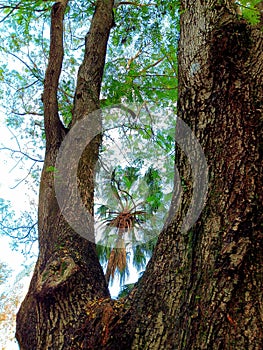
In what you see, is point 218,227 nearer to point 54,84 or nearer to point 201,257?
point 201,257

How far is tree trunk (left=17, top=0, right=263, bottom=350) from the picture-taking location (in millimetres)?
1420

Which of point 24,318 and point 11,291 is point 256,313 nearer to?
point 24,318

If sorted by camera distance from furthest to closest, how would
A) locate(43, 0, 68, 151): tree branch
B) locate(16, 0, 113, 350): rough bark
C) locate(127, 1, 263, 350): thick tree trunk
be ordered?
locate(43, 0, 68, 151): tree branch < locate(16, 0, 113, 350): rough bark < locate(127, 1, 263, 350): thick tree trunk

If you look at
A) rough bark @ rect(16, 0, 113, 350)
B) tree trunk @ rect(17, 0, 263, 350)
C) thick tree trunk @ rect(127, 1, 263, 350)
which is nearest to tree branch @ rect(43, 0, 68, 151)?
rough bark @ rect(16, 0, 113, 350)

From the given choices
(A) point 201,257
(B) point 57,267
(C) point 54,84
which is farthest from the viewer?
(C) point 54,84

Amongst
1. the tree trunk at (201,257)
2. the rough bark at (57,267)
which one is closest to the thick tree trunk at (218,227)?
the tree trunk at (201,257)

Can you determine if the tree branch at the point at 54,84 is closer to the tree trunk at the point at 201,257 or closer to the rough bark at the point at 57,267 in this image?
the rough bark at the point at 57,267

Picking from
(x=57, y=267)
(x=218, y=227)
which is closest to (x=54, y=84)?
(x=57, y=267)

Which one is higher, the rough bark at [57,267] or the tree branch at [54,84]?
the tree branch at [54,84]

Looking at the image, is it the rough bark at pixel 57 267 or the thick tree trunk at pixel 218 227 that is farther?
the rough bark at pixel 57 267

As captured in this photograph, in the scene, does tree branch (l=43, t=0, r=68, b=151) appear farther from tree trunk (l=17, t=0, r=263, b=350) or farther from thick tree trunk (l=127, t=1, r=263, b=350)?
thick tree trunk (l=127, t=1, r=263, b=350)

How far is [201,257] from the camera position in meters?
1.56

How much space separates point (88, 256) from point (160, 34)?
13.3ft

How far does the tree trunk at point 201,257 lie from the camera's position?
1420 mm
